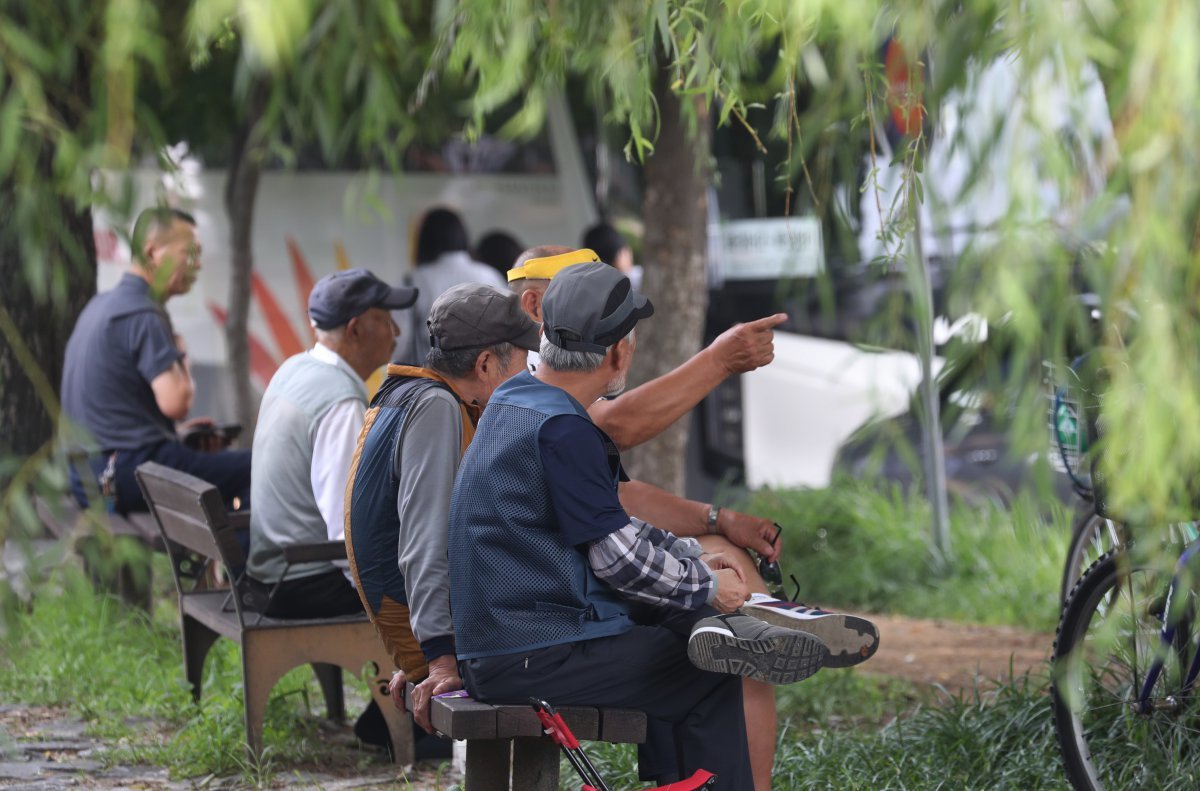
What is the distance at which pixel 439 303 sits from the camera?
423 centimetres

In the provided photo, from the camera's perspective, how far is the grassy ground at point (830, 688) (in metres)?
4.94

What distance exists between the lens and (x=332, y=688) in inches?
232

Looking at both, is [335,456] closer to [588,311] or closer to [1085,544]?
[588,311]

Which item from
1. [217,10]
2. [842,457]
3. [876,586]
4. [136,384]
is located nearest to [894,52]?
[217,10]

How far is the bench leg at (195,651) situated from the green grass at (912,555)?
12.1ft

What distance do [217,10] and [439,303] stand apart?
202 centimetres

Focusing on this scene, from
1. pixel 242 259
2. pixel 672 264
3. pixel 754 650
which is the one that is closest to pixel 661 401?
pixel 754 650

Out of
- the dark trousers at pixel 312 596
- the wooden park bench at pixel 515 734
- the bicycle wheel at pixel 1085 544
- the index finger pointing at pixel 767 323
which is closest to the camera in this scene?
the wooden park bench at pixel 515 734

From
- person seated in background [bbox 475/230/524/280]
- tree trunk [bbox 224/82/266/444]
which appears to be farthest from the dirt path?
tree trunk [bbox 224/82/266/444]

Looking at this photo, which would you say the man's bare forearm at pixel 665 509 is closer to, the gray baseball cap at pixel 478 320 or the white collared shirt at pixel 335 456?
the gray baseball cap at pixel 478 320

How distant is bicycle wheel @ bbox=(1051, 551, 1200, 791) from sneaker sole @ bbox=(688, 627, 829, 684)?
0.93 metres

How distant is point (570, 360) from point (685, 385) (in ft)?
2.14

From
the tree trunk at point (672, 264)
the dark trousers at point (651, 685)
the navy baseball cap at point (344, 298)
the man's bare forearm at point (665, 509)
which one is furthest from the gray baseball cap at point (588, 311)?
the tree trunk at point (672, 264)

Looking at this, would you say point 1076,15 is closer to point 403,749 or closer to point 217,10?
point 217,10
